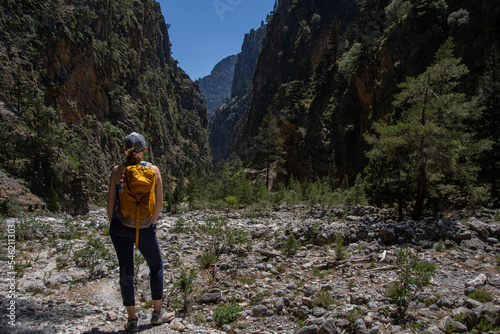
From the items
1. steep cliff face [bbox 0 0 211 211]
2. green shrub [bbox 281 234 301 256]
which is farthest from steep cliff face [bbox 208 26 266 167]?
green shrub [bbox 281 234 301 256]

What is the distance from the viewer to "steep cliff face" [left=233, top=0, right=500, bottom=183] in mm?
27797

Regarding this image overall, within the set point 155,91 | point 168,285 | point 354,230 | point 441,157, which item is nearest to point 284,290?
point 168,285

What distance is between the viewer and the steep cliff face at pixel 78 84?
66.3 feet

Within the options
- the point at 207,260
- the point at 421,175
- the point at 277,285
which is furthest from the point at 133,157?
the point at 421,175

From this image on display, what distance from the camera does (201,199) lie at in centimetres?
2647

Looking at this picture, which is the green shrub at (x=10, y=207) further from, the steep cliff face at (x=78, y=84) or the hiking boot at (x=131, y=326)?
the hiking boot at (x=131, y=326)

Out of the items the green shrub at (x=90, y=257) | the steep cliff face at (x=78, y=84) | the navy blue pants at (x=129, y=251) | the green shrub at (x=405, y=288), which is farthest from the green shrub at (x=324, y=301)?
the steep cliff face at (x=78, y=84)

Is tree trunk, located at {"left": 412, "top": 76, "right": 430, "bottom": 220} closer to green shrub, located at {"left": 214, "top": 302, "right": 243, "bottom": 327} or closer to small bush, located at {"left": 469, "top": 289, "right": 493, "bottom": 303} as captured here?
small bush, located at {"left": 469, "top": 289, "right": 493, "bottom": 303}

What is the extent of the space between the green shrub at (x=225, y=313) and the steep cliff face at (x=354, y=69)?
94.4 feet

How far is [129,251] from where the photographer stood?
3570mm

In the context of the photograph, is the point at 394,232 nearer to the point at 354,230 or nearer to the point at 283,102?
the point at 354,230

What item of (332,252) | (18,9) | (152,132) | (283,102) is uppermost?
(18,9)

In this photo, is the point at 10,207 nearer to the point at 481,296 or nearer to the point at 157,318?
the point at 157,318

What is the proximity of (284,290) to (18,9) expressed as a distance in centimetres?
3566
